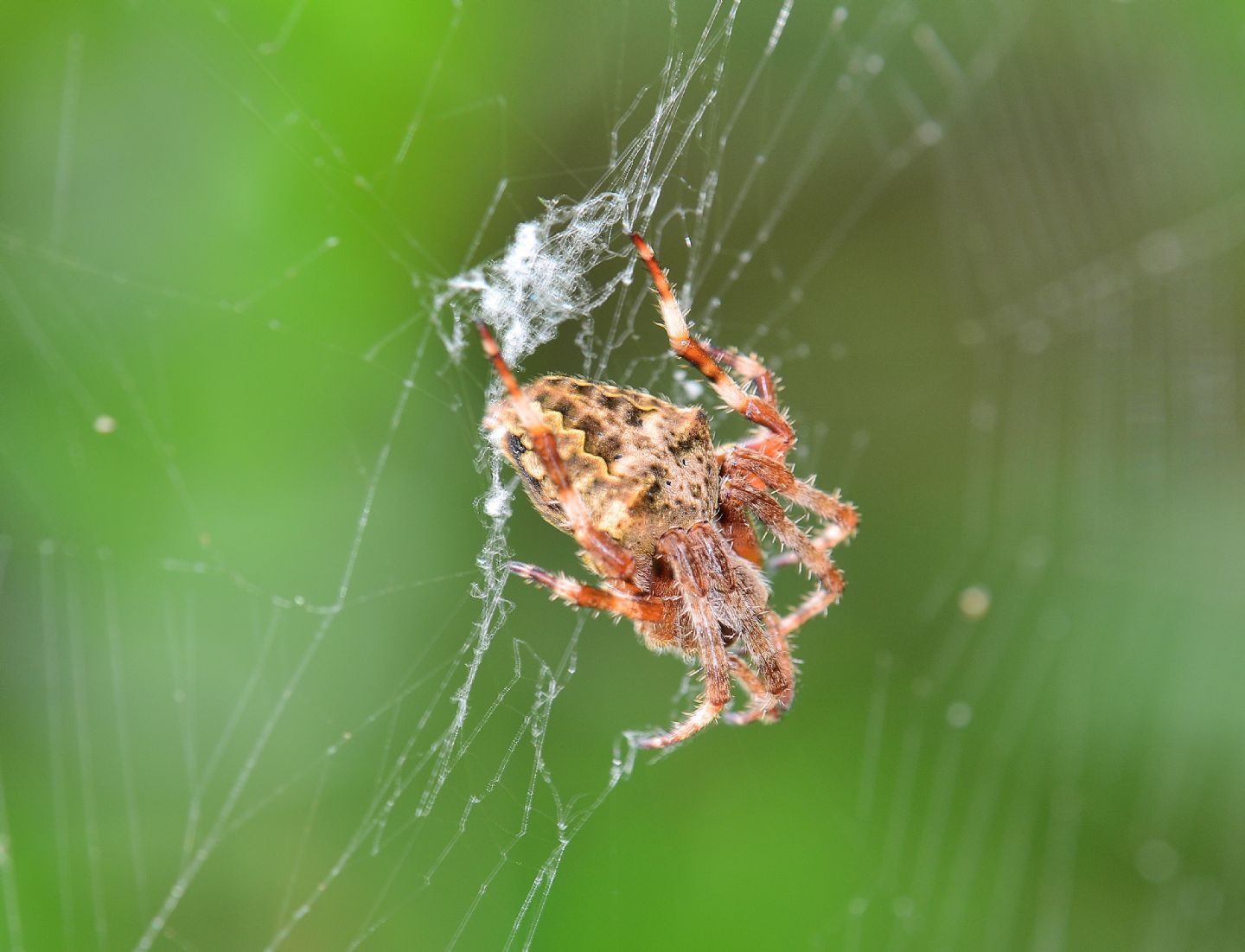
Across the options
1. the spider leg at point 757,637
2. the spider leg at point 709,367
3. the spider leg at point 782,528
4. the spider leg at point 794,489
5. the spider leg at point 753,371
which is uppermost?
the spider leg at point 753,371

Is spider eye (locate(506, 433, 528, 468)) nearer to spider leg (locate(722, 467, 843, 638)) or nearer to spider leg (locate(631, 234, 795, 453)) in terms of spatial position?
spider leg (locate(631, 234, 795, 453))

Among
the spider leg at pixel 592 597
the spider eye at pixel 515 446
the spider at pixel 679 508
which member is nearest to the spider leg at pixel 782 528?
the spider at pixel 679 508

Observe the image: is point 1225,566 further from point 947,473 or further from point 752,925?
→ point 752,925

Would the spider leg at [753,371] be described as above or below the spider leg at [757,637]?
above

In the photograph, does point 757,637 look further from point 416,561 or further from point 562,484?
point 416,561

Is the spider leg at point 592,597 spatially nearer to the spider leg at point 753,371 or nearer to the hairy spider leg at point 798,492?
the hairy spider leg at point 798,492

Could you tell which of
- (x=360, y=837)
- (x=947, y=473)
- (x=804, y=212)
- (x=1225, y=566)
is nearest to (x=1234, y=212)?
(x=1225, y=566)
